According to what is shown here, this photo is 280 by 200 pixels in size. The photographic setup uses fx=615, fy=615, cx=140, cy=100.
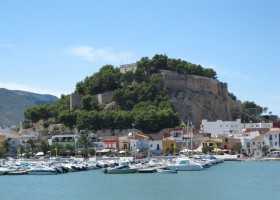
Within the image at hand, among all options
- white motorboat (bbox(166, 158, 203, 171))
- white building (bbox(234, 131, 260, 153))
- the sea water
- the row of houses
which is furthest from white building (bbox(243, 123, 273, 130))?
the sea water

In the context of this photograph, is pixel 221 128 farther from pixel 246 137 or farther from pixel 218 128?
pixel 246 137

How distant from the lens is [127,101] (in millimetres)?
105188

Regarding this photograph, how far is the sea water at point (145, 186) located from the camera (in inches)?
1563

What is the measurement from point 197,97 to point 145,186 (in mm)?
66042

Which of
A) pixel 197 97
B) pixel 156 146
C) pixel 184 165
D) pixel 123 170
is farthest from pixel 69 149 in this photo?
pixel 197 97

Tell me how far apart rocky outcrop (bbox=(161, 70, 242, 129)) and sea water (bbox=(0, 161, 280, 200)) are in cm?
4781

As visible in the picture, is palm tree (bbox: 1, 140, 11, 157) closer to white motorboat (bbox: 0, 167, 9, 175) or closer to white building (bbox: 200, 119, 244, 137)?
white motorboat (bbox: 0, 167, 9, 175)

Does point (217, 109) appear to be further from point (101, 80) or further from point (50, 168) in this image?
point (50, 168)

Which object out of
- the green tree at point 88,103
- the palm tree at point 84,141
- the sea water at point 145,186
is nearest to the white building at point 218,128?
the green tree at point 88,103

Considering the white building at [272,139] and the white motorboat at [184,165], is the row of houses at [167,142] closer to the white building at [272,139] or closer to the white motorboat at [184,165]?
the white building at [272,139]

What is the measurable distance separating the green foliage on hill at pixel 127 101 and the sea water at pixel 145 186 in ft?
124

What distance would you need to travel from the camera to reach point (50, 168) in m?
58.8

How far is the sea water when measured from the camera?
39.7 m

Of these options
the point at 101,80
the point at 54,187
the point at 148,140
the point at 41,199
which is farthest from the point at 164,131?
the point at 41,199
